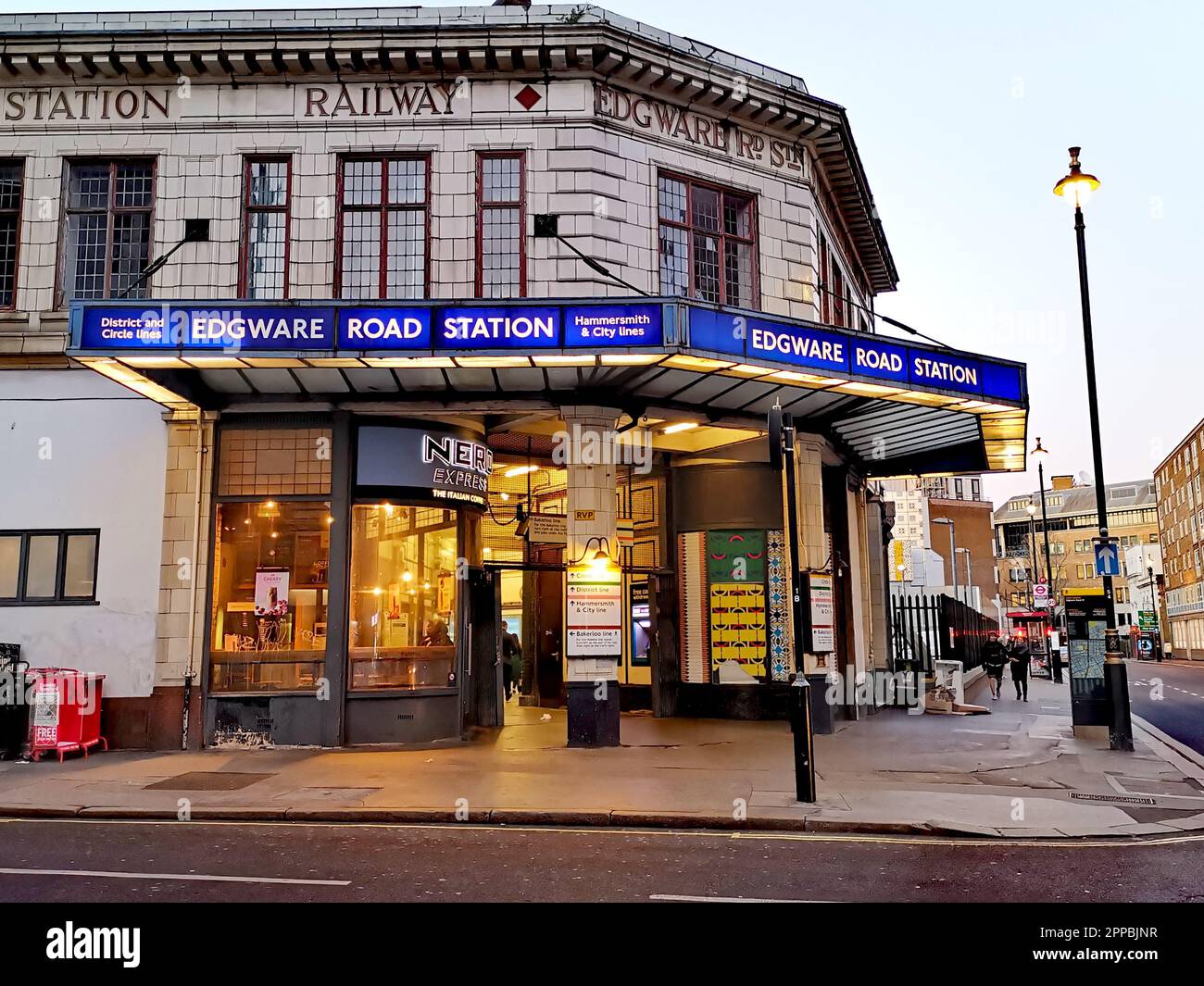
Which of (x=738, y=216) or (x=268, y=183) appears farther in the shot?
(x=738, y=216)

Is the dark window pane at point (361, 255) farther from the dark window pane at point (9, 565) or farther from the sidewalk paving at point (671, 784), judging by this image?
the sidewalk paving at point (671, 784)

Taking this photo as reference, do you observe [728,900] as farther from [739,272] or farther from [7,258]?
[7,258]

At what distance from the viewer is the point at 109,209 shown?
16547 mm

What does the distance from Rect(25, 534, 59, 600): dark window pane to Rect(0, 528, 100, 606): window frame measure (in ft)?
0.06

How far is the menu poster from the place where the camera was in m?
15.5

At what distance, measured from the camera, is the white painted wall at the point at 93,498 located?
15562 millimetres

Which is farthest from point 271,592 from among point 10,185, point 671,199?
point 671,199

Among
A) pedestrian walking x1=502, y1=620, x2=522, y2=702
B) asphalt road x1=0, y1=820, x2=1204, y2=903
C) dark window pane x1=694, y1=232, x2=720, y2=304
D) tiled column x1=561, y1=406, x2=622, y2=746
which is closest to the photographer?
asphalt road x1=0, y1=820, x2=1204, y2=903

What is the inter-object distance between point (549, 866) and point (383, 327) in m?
7.75

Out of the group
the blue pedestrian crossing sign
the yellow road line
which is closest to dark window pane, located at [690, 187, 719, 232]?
the blue pedestrian crossing sign

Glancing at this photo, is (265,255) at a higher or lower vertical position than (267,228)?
lower

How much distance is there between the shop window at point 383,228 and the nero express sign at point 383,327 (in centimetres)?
309

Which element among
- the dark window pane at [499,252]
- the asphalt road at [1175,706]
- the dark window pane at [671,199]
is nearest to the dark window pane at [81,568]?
the dark window pane at [499,252]

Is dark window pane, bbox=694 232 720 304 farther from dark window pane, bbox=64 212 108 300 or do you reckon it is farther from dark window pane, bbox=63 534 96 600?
dark window pane, bbox=63 534 96 600
